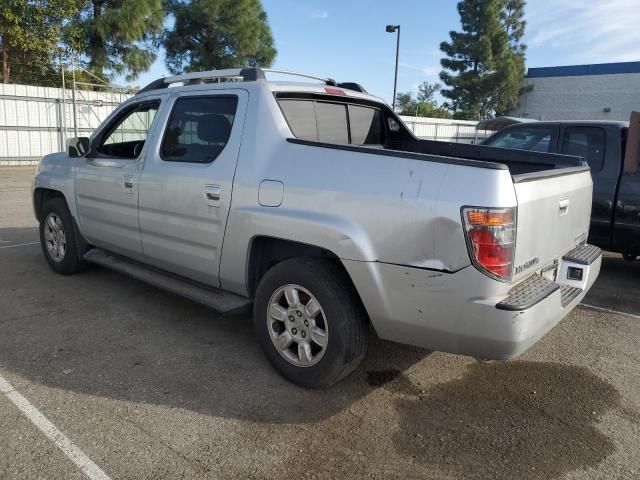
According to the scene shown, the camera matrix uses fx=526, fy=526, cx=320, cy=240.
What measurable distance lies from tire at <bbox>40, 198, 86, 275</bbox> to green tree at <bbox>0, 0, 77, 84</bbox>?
18.5 metres

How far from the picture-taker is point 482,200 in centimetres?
259

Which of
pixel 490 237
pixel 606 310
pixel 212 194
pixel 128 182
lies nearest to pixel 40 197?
pixel 128 182

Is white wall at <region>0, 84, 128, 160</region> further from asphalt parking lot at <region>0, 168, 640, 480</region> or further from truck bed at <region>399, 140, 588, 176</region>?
truck bed at <region>399, 140, 588, 176</region>

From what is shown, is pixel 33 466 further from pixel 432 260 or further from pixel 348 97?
pixel 348 97

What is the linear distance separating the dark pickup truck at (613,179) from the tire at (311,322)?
12.1 ft

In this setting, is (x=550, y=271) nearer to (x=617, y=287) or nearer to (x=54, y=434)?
(x=54, y=434)

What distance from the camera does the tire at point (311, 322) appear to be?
10.1 ft

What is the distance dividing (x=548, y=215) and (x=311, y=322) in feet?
5.02

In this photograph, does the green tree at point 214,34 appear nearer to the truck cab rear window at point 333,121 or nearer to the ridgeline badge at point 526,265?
the truck cab rear window at point 333,121

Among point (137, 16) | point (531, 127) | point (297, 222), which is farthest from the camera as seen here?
point (137, 16)

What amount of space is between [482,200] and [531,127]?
4.62 meters

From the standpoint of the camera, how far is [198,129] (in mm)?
4004

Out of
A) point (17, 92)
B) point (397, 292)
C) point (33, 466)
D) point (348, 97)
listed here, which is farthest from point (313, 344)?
point (17, 92)

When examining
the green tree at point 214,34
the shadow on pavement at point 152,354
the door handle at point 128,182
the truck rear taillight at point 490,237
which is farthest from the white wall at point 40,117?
the truck rear taillight at point 490,237
